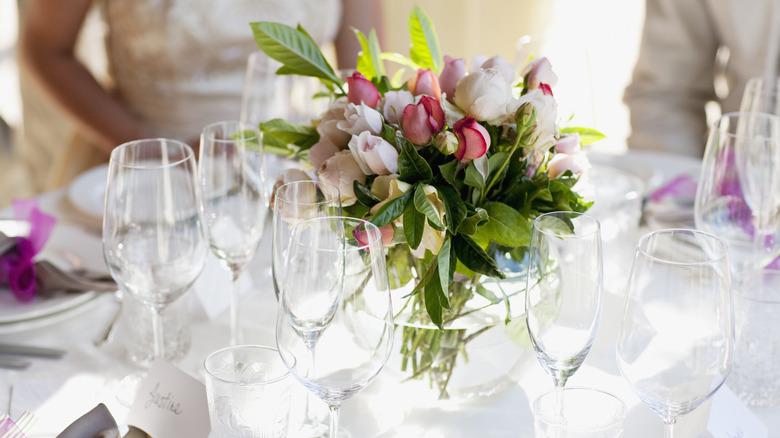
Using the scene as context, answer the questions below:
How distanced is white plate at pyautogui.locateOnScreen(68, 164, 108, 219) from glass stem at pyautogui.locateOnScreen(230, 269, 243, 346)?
1.37 feet

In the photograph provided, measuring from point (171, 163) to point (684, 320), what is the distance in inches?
20.6

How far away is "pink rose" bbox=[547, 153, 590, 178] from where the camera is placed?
2.46 feet

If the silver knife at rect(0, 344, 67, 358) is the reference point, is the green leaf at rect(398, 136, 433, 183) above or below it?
above

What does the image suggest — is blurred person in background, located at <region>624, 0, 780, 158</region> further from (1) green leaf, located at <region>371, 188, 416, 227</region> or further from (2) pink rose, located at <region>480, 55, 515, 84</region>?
(1) green leaf, located at <region>371, 188, 416, 227</region>

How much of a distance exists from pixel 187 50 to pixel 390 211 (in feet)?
4.85

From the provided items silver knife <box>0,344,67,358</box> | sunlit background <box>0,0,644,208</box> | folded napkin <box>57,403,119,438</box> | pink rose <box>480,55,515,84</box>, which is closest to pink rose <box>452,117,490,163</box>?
pink rose <box>480,55,515,84</box>

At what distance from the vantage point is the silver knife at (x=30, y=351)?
0.90 m

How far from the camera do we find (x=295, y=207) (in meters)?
0.68

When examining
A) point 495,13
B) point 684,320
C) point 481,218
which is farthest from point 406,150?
point 495,13

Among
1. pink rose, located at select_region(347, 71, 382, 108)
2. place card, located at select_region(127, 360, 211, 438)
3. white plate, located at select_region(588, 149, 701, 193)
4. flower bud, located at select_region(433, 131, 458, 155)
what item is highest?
pink rose, located at select_region(347, 71, 382, 108)

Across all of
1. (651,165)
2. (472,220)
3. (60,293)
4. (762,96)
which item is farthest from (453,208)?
(651,165)

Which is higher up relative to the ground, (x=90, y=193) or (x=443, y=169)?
(x=443, y=169)

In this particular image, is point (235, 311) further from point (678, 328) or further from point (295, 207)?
point (678, 328)

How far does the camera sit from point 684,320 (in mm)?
611
